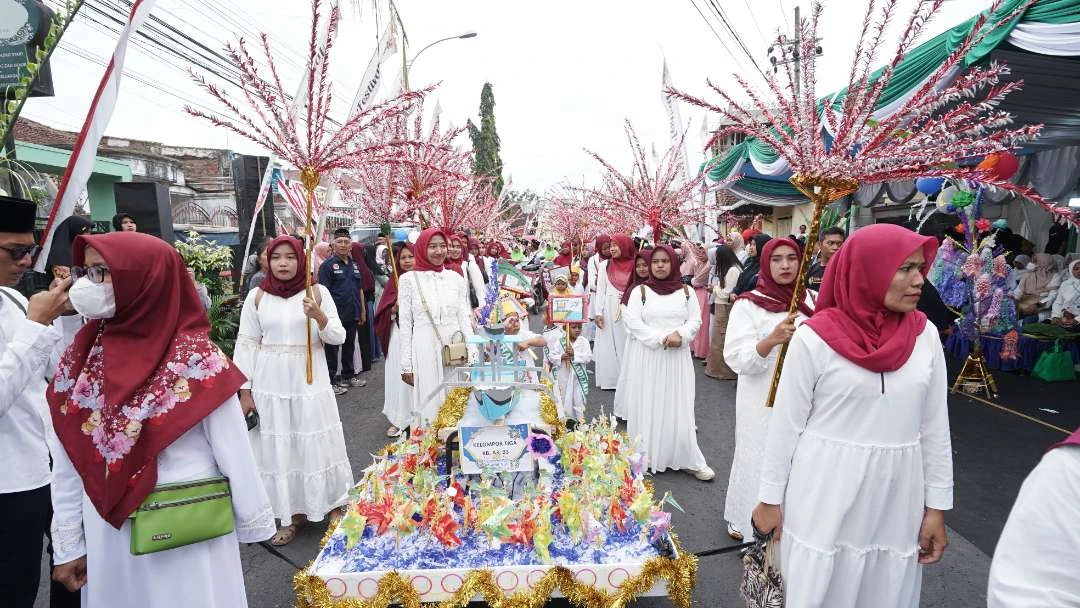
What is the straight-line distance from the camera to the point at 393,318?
5988 millimetres

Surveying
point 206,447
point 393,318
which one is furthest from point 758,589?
point 393,318

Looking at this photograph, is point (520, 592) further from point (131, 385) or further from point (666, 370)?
point (666, 370)

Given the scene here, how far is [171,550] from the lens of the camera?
6.27 feet

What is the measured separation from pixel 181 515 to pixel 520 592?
1.64 meters

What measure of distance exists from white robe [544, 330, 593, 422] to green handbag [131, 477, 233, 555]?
254cm

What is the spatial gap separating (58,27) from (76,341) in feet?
3.71

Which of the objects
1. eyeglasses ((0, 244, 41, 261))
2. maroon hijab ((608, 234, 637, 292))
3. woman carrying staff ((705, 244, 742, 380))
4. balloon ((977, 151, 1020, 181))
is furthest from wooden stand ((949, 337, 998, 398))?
eyeglasses ((0, 244, 41, 261))

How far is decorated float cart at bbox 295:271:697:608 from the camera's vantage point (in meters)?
2.76

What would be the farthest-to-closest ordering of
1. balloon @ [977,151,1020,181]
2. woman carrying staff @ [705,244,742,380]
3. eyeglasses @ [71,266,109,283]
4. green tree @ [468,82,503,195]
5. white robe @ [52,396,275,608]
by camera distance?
green tree @ [468,82,503,195]
woman carrying staff @ [705,244,742,380]
balloon @ [977,151,1020,181]
white robe @ [52,396,275,608]
eyeglasses @ [71,266,109,283]

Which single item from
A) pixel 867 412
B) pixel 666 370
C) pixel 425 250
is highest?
pixel 425 250

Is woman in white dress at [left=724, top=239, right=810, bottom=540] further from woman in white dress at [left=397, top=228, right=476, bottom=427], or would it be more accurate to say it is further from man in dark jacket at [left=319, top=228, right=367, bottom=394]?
man in dark jacket at [left=319, top=228, right=367, bottom=394]

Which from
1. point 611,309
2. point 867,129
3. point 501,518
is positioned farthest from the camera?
point 611,309

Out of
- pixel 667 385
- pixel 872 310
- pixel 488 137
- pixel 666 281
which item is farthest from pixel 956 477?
pixel 488 137

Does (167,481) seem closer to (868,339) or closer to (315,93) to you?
(315,93)
